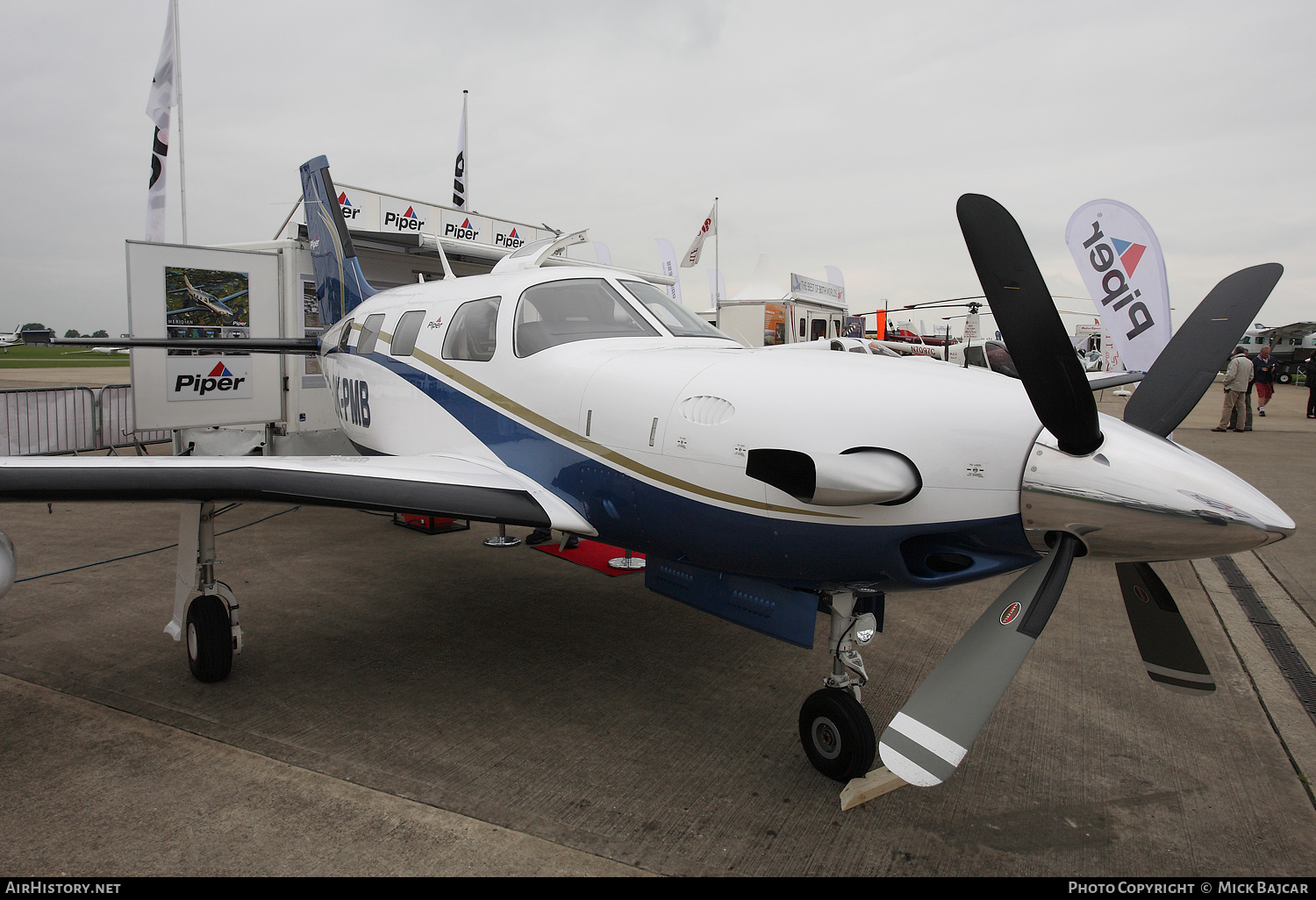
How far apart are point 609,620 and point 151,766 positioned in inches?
116

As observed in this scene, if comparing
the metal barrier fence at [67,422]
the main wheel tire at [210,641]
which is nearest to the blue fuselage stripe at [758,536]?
the main wheel tire at [210,641]

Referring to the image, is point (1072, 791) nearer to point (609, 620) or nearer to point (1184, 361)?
point (1184, 361)

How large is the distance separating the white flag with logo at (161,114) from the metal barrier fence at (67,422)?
2751mm

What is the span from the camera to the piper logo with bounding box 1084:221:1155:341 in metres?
9.64

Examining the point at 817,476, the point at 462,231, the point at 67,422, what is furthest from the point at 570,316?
the point at 67,422

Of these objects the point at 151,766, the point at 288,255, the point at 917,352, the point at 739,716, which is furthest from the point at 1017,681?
the point at 917,352

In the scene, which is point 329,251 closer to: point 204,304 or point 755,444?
point 204,304

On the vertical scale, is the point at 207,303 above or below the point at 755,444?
above

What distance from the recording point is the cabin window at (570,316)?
174 inches

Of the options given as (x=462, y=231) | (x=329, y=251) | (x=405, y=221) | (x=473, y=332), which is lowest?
(x=473, y=332)

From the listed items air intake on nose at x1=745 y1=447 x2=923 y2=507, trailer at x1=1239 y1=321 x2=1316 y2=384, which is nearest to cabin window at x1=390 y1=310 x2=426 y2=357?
air intake on nose at x1=745 y1=447 x2=923 y2=507

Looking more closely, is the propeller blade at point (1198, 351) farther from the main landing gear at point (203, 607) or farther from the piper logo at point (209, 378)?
the piper logo at point (209, 378)

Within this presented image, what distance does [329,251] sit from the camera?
814 cm

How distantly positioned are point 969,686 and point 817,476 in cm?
91
